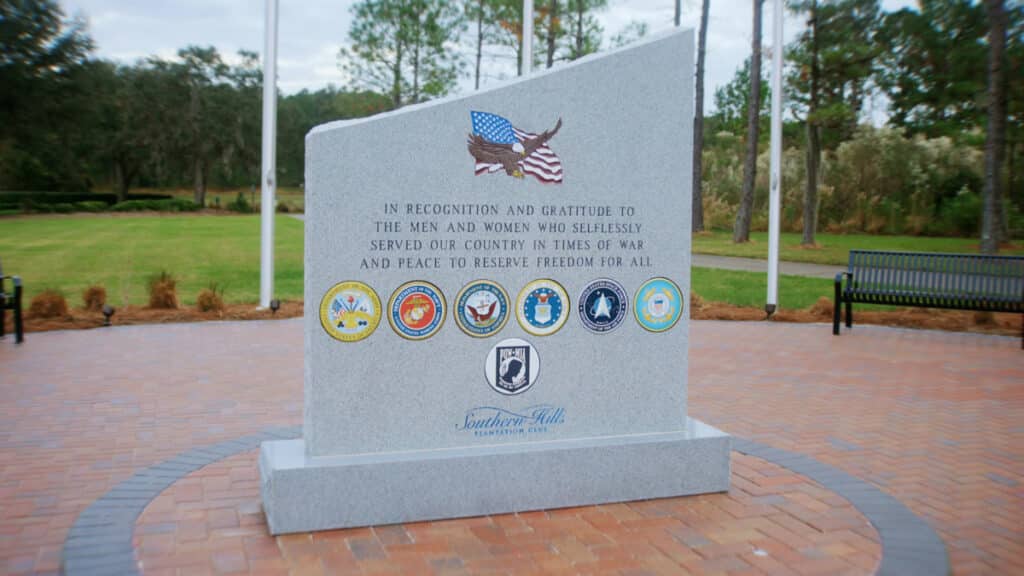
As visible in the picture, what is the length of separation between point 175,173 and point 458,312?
5048cm

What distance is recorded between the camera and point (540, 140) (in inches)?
175

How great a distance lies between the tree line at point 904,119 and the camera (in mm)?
19812

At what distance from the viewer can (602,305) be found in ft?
15.3

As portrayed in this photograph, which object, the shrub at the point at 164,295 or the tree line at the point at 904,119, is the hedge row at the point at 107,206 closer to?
the shrub at the point at 164,295

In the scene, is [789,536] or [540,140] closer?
[789,536]

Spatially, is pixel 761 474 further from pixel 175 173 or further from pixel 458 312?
pixel 175 173

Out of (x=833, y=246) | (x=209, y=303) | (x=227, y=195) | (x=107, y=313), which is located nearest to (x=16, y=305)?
(x=107, y=313)

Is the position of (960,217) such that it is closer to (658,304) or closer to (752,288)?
(752,288)

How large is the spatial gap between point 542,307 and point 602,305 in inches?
13.7

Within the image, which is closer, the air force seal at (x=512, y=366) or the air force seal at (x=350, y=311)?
the air force seal at (x=350, y=311)

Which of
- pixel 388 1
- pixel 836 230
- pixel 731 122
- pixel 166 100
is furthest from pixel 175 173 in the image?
pixel 836 230

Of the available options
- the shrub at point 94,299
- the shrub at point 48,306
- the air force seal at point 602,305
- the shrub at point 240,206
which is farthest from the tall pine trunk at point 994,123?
the shrub at point 240,206

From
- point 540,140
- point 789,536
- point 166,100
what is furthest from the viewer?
point 166,100

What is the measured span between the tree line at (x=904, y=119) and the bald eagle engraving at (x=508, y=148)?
13382mm
